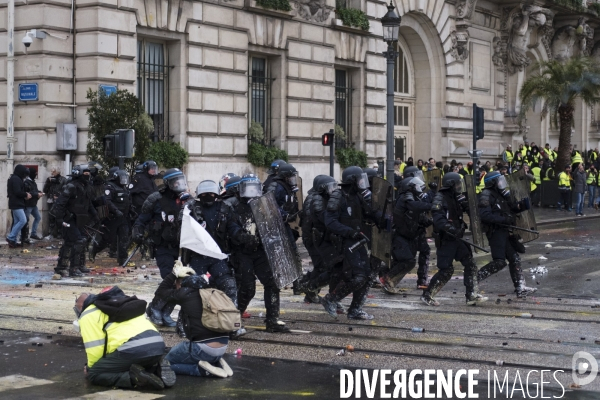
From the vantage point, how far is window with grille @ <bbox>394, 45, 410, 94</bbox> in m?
35.4

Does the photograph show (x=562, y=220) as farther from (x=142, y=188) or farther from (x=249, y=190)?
(x=249, y=190)

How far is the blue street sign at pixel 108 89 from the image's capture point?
72.6 feet

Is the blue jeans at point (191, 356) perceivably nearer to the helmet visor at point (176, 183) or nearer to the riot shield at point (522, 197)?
the helmet visor at point (176, 183)

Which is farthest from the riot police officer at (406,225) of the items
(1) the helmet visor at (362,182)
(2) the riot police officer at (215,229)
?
(2) the riot police officer at (215,229)

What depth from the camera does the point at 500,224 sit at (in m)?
13.7

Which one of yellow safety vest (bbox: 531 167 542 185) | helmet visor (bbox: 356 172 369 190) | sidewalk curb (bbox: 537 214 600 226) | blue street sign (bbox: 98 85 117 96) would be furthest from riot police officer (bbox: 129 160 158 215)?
yellow safety vest (bbox: 531 167 542 185)

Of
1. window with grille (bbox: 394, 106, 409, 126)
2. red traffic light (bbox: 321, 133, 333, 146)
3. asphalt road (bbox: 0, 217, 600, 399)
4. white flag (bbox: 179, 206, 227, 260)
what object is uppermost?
window with grille (bbox: 394, 106, 409, 126)

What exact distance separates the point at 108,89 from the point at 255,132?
5.89m

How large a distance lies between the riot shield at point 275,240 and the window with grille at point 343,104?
1997 cm

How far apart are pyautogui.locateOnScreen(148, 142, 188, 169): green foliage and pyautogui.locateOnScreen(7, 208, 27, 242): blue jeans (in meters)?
3.71

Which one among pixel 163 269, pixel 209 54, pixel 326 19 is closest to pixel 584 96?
pixel 326 19

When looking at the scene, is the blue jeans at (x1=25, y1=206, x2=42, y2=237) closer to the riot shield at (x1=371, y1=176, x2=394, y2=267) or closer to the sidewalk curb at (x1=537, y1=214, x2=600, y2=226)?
the riot shield at (x1=371, y1=176, x2=394, y2=267)

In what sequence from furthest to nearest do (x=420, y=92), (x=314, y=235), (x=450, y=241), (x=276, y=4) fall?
(x=420, y=92)
(x=276, y=4)
(x=450, y=241)
(x=314, y=235)

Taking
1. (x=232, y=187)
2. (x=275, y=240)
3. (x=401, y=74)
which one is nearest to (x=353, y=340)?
(x=275, y=240)
